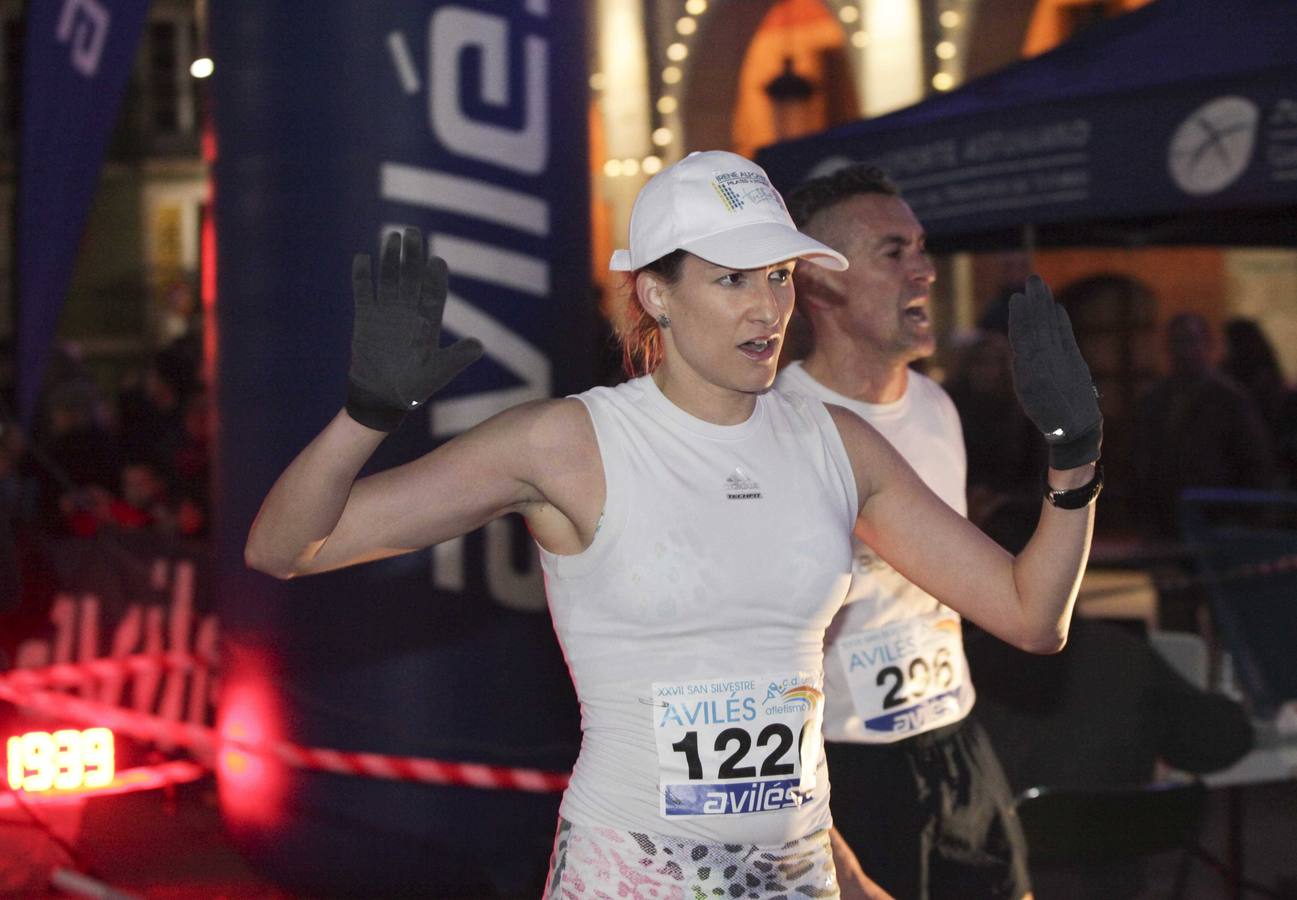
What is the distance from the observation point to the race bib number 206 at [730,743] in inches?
98.1

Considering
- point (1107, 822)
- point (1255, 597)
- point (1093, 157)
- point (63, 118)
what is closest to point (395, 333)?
point (1107, 822)

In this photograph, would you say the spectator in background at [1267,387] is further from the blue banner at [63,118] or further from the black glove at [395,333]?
the black glove at [395,333]

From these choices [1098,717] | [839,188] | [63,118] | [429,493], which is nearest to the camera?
[429,493]

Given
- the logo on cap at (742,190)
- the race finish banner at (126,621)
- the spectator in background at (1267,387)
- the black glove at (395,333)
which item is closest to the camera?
the black glove at (395,333)

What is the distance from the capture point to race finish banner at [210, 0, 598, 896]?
5426 mm

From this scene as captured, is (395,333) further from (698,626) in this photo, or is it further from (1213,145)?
(1213,145)

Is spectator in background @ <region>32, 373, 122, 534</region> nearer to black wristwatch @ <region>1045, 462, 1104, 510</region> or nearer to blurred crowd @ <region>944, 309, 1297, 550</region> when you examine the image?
blurred crowd @ <region>944, 309, 1297, 550</region>

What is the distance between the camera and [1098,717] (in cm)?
474

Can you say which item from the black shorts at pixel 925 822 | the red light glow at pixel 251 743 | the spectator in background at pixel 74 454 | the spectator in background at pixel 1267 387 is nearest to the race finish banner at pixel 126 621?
the spectator in background at pixel 74 454

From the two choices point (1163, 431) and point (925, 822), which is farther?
point (1163, 431)

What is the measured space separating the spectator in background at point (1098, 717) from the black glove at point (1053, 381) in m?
2.26

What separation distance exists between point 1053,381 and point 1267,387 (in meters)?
8.12

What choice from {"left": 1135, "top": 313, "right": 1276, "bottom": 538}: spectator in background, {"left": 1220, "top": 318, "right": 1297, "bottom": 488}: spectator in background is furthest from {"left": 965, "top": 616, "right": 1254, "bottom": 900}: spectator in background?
{"left": 1220, "top": 318, "right": 1297, "bottom": 488}: spectator in background

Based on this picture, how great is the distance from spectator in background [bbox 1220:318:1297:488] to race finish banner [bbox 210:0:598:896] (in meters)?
5.74
